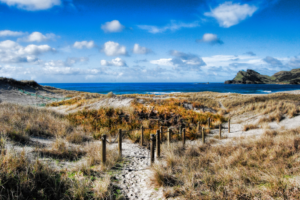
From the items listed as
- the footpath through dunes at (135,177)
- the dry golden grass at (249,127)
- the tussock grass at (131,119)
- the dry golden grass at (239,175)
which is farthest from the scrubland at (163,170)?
the dry golden grass at (249,127)

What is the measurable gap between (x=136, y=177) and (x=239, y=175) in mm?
2818

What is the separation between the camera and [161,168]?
4.67 metres

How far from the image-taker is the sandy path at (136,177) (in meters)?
4.10

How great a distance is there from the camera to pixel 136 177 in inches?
195

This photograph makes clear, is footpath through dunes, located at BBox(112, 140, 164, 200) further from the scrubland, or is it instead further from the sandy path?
the scrubland

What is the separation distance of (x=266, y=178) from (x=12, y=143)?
7.61 metres

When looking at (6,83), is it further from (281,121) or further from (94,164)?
(281,121)

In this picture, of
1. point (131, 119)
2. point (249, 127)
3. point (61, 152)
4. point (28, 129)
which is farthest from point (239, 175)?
point (249, 127)

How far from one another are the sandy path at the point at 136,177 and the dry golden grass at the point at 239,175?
1.01 feet

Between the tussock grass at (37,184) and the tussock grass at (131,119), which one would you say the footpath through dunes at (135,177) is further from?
the tussock grass at (131,119)

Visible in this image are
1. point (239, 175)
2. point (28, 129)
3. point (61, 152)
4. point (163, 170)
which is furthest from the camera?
point (28, 129)

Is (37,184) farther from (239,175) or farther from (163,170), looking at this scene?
(239,175)

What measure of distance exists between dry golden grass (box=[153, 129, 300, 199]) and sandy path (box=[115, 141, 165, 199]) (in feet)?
1.01

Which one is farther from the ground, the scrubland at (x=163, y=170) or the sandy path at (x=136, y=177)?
the scrubland at (x=163, y=170)
